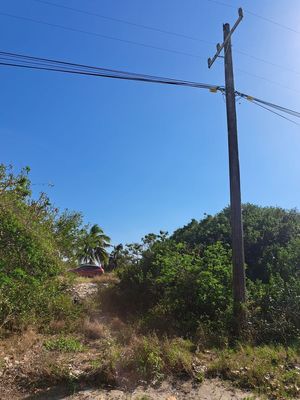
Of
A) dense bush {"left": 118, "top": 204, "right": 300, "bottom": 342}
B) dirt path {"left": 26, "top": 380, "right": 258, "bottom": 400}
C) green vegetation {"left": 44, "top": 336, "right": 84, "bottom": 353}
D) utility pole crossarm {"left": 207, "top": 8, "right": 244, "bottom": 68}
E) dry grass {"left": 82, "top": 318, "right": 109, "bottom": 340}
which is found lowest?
dirt path {"left": 26, "top": 380, "right": 258, "bottom": 400}

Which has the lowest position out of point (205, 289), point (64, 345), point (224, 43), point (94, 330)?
point (64, 345)

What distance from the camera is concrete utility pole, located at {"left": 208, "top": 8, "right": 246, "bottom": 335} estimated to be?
30.6 feet

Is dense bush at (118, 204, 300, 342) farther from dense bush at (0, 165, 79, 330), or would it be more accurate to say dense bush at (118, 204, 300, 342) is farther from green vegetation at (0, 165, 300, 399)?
dense bush at (0, 165, 79, 330)

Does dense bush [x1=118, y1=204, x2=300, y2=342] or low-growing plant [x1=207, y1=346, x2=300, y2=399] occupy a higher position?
dense bush [x1=118, y1=204, x2=300, y2=342]

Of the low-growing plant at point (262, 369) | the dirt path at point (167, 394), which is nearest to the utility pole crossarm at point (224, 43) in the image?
the low-growing plant at point (262, 369)

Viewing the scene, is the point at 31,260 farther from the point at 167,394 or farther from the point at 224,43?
the point at 224,43

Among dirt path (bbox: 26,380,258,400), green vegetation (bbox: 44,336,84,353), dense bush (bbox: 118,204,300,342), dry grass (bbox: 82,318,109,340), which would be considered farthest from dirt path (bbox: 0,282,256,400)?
dense bush (bbox: 118,204,300,342)

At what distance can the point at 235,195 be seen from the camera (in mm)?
9602

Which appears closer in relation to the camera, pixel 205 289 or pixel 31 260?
pixel 31 260

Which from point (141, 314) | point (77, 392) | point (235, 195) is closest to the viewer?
point (77, 392)

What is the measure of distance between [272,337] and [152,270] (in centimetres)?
647

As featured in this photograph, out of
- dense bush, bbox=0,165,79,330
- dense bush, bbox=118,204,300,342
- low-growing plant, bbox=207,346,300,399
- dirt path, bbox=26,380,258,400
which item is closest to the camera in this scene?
dirt path, bbox=26,380,258,400

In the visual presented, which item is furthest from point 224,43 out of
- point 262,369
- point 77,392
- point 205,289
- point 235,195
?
point 77,392

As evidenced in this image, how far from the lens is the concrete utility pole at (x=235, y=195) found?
932 centimetres
